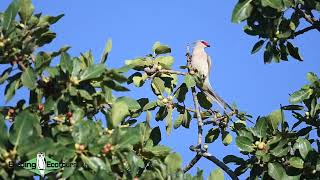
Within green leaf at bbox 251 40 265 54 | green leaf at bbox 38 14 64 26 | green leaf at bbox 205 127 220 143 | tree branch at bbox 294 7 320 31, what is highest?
green leaf at bbox 38 14 64 26

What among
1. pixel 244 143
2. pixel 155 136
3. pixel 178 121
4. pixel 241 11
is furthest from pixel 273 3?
pixel 178 121

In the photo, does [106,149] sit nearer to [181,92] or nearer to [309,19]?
[181,92]

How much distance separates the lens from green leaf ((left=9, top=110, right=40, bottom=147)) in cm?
338

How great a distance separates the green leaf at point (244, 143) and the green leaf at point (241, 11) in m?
0.83

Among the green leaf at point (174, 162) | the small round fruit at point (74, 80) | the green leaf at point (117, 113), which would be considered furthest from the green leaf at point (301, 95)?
the small round fruit at point (74, 80)

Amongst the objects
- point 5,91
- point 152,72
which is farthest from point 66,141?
point 152,72

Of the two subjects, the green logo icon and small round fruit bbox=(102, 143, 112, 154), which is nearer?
the green logo icon

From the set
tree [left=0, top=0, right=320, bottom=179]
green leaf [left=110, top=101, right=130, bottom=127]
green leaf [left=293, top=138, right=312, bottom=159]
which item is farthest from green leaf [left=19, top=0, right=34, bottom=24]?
green leaf [left=293, top=138, right=312, bottom=159]

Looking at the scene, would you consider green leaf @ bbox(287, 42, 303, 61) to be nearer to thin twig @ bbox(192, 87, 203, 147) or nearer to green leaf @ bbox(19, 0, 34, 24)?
thin twig @ bbox(192, 87, 203, 147)

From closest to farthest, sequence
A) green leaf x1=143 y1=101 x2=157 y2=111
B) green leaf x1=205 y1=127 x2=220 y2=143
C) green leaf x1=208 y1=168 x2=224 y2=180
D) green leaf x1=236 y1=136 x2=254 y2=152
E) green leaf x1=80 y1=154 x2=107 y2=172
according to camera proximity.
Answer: green leaf x1=80 y1=154 x2=107 y2=172, green leaf x1=208 y1=168 x2=224 y2=180, green leaf x1=236 y1=136 x2=254 y2=152, green leaf x1=143 y1=101 x2=157 y2=111, green leaf x1=205 y1=127 x2=220 y2=143

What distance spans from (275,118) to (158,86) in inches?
45.7

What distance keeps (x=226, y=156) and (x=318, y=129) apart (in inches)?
28.6

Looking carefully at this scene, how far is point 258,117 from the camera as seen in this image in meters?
4.64

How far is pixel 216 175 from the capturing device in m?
4.26
